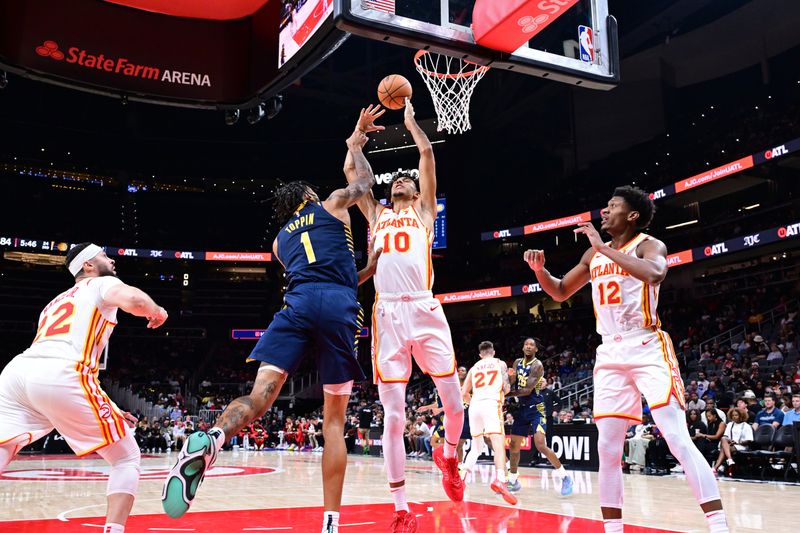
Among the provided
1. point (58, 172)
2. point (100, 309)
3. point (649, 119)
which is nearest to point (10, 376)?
point (100, 309)

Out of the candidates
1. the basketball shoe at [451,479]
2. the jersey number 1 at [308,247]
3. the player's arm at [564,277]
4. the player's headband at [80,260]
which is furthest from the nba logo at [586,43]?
the player's headband at [80,260]

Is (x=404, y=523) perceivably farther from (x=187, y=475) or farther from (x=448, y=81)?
(x=448, y=81)

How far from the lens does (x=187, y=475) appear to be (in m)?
3.10

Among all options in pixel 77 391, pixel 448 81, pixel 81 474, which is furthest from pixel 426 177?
pixel 81 474

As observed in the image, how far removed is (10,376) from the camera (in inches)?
142

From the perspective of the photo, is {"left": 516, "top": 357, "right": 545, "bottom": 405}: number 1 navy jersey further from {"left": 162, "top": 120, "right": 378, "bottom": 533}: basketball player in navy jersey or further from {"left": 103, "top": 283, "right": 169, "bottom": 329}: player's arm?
{"left": 103, "top": 283, "right": 169, "bottom": 329}: player's arm

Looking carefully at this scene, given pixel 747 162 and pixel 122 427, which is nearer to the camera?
pixel 122 427

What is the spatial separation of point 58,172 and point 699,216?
28.4 m

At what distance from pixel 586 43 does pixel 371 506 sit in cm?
504

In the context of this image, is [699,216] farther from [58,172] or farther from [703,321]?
[58,172]

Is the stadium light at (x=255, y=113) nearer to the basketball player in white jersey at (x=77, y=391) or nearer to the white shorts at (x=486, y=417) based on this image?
the basketball player in white jersey at (x=77, y=391)

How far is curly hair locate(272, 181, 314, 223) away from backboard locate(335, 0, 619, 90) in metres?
1.86

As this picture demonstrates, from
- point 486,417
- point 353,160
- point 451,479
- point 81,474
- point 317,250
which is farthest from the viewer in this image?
point 81,474

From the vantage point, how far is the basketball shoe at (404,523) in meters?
4.49
